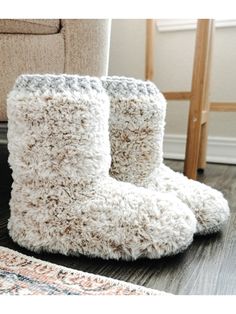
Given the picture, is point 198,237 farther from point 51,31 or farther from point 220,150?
point 220,150

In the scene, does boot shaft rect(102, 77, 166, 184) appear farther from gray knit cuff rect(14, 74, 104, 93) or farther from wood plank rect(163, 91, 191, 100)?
wood plank rect(163, 91, 191, 100)

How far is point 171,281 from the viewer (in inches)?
17.6

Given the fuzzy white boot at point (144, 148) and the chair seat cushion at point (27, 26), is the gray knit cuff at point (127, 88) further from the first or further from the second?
the chair seat cushion at point (27, 26)

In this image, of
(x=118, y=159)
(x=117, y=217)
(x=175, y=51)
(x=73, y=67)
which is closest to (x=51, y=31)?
(x=73, y=67)

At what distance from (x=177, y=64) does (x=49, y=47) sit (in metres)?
0.84

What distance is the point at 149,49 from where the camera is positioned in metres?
1.40

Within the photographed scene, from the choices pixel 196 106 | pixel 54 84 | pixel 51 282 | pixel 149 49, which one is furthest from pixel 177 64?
pixel 51 282

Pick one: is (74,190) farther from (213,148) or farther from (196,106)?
(213,148)

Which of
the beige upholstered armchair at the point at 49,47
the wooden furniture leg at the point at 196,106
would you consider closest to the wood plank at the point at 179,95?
the wooden furniture leg at the point at 196,106

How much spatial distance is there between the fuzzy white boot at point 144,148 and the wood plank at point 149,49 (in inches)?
30.8

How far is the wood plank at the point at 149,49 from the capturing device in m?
1.38

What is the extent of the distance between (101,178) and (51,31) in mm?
331

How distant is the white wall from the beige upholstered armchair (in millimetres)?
712
